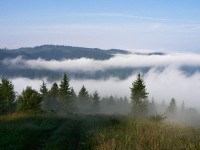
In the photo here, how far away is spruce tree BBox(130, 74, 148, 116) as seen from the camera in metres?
75.1

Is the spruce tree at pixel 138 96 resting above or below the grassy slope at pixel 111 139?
below

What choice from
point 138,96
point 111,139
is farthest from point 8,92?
point 111,139

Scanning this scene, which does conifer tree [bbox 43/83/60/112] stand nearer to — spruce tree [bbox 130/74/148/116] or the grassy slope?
spruce tree [bbox 130/74/148/116]

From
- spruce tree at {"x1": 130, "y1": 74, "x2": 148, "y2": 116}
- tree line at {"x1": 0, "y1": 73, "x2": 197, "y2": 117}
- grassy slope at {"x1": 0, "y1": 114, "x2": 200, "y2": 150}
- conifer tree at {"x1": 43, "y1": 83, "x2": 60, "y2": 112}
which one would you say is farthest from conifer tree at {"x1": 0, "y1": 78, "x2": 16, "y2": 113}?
grassy slope at {"x1": 0, "y1": 114, "x2": 200, "y2": 150}

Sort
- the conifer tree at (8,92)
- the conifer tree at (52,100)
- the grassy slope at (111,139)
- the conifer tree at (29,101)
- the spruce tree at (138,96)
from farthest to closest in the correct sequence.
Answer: the conifer tree at (52,100) < the spruce tree at (138,96) < the conifer tree at (8,92) < the conifer tree at (29,101) < the grassy slope at (111,139)

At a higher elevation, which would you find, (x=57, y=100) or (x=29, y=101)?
(x=29, y=101)

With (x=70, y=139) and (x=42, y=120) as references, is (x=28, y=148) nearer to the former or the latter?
(x=70, y=139)

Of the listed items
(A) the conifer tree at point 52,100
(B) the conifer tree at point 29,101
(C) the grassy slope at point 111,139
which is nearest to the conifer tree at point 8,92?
(B) the conifer tree at point 29,101

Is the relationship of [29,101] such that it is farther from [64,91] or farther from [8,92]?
[64,91]

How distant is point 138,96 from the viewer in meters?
75.9

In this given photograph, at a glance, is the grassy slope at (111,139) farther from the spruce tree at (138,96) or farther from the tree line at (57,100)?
the spruce tree at (138,96)

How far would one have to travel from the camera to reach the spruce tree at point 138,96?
7514cm

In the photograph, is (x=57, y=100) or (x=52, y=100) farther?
(x=52, y=100)

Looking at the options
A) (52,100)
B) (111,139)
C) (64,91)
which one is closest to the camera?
(111,139)
